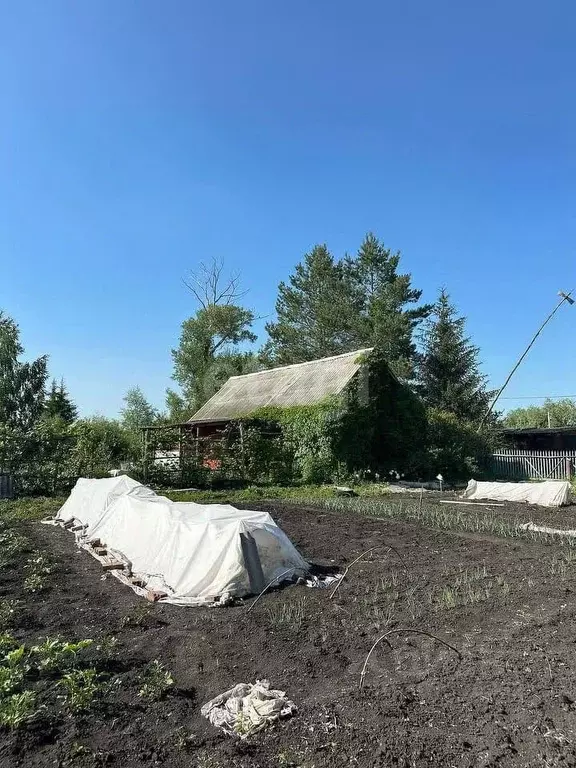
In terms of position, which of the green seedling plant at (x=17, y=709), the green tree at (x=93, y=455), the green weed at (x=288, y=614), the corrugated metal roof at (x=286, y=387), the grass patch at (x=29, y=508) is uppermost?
the corrugated metal roof at (x=286, y=387)

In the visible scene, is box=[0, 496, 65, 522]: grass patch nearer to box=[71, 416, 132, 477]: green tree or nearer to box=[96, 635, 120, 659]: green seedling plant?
box=[71, 416, 132, 477]: green tree

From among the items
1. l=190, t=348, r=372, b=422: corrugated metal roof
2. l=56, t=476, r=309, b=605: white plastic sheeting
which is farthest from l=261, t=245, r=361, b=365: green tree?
l=56, t=476, r=309, b=605: white plastic sheeting

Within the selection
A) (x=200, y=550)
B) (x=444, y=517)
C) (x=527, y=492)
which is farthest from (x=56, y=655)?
(x=527, y=492)

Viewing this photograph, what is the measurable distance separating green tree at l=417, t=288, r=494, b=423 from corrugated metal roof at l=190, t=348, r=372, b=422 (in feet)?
39.1

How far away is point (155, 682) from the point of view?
12.2 feet

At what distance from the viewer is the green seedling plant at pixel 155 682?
354 centimetres

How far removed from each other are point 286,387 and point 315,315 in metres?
18.9

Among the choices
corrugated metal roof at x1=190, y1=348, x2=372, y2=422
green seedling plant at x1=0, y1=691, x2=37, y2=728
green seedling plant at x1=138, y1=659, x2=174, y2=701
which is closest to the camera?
green seedling plant at x1=0, y1=691, x2=37, y2=728

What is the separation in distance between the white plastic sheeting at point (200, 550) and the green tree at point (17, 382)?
25764mm

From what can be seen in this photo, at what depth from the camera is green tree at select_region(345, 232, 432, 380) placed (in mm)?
36969

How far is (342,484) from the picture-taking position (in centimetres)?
1842

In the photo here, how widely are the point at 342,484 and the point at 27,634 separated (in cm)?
1422

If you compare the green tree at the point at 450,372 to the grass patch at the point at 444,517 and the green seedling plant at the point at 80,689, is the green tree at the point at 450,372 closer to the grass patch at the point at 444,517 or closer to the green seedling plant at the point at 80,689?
the grass patch at the point at 444,517

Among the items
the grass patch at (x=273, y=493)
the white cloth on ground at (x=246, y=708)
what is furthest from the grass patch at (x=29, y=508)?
the white cloth on ground at (x=246, y=708)
